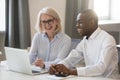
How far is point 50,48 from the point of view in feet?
8.80

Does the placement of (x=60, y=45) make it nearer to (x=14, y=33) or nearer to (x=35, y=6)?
(x=14, y=33)

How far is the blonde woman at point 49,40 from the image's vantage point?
2.64 m

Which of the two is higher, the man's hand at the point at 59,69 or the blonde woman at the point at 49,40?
the blonde woman at the point at 49,40

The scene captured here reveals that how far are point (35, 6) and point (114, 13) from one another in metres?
2.26

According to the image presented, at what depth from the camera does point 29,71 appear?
2.12m

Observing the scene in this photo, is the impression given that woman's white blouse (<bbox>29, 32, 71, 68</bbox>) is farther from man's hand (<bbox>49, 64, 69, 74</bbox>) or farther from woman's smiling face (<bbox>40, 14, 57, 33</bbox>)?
man's hand (<bbox>49, 64, 69, 74</bbox>)

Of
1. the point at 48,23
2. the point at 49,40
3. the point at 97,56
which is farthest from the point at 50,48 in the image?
the point at 97,56

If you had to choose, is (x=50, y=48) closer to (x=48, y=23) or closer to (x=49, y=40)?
(x=49, y=40)

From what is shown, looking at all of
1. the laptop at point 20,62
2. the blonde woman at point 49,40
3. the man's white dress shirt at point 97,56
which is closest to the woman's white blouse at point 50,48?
the blonde woman at point 49,40

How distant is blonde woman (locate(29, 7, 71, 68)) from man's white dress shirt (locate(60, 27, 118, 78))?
18 cm

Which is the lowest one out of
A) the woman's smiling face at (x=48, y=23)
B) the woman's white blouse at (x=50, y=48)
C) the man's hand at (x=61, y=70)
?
the man's hand at (x=61, y=70)

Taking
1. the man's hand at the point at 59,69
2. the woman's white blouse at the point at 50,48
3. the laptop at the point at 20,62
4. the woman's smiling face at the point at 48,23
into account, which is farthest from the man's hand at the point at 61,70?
the woman's smiling face at the point at 48,23

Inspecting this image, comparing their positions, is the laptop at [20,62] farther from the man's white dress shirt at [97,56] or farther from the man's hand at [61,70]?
the man's white dress shirt at [97,56]

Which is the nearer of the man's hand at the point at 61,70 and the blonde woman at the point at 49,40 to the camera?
the man's hand at the point at 61,70
